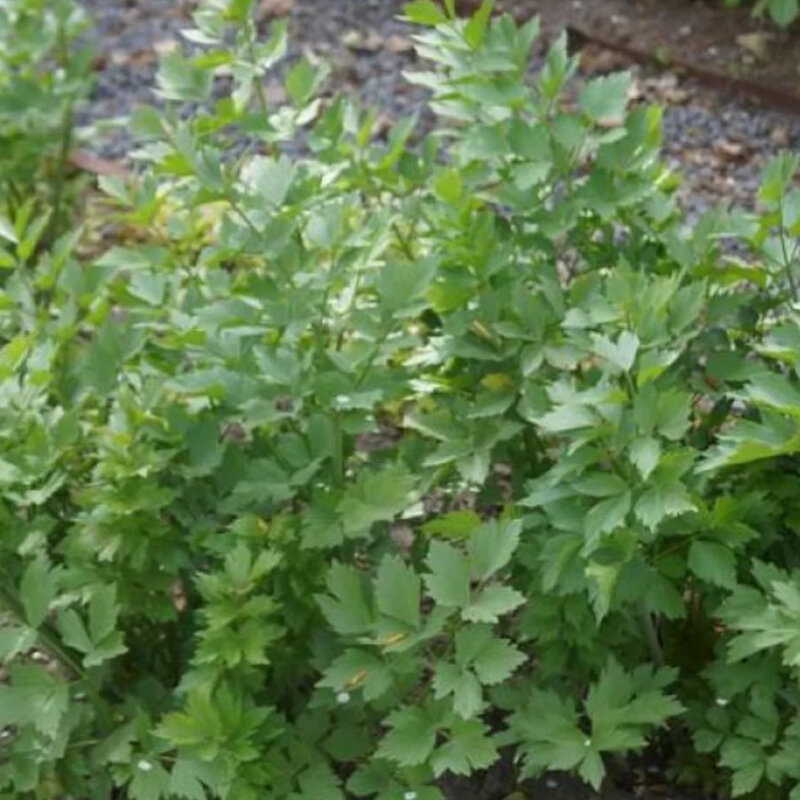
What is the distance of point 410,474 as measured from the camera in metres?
2.31

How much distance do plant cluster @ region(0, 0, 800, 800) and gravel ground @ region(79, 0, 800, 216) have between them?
5.06 ft

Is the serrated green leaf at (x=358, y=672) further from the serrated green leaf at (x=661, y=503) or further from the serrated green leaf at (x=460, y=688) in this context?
the serrated green leaf at (x=661, y=503)

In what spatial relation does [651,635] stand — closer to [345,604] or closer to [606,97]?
[345,604]

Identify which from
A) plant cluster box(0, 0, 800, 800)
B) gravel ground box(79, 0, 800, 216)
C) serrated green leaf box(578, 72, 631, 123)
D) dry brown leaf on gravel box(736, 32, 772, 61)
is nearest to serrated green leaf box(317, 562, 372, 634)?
plant cluster box(0, 0, 800, 800)

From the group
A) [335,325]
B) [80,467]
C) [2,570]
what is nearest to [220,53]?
[335,325]

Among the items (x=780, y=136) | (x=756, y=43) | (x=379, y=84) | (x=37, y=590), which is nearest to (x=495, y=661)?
(x=37, y=590)

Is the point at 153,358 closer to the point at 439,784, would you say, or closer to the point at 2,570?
the point at 2,570

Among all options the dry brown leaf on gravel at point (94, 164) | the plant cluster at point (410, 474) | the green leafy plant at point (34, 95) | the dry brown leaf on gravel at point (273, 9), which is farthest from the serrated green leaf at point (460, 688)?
the dry brown leaf on gravel at point (273, 9)

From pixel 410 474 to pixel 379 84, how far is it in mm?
2400

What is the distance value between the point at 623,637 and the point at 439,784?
1.23 ft

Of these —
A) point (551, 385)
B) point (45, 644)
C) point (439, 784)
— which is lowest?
point (439, 784)

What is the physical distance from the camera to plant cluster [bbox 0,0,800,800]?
2.12 meters

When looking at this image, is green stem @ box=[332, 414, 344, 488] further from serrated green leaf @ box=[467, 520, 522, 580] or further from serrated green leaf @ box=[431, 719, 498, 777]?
serrated green leaf @ box=[431, 719, 498, 777]

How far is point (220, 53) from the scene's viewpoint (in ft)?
8.19
